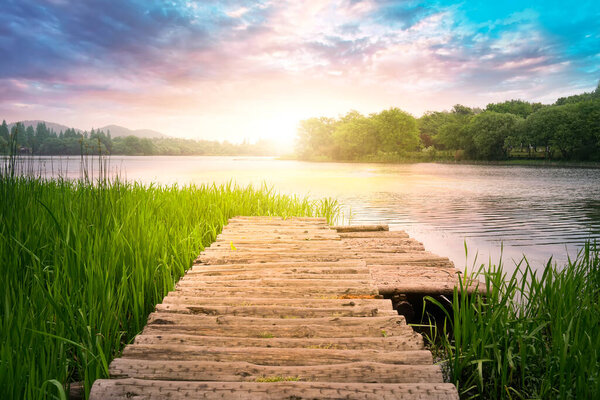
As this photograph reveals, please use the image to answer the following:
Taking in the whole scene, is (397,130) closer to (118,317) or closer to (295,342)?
(295,342)

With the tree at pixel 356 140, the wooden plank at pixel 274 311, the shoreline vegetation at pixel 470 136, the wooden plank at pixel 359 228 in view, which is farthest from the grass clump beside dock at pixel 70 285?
the tree at pixel 356 140

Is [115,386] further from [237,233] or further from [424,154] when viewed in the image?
[424,154]

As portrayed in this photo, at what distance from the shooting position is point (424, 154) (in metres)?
81.0

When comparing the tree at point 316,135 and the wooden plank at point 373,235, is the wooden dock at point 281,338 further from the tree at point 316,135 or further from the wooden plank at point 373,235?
the tree at point 316,135

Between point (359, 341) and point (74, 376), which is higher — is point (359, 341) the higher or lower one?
the higher one

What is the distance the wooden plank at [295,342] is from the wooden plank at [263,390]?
1.36ft

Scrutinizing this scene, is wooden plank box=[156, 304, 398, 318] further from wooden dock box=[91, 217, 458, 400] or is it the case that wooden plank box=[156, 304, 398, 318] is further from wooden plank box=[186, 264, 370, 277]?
wooden plank box=[186, 264, 370, 277]

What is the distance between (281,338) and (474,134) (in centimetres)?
8114

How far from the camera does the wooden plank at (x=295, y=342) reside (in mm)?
2426

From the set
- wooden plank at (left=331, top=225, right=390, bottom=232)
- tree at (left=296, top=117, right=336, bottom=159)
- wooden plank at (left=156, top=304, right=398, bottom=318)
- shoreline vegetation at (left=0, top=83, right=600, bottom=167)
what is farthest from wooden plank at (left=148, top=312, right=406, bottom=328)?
tree at (left=296, top=117, right=336, bottom=159)

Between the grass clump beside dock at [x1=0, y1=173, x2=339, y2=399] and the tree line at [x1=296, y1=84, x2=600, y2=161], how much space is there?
224 ft

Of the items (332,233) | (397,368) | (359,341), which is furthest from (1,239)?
(332,233)

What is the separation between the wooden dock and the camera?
198 cm

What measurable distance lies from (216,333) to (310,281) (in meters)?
1.25
